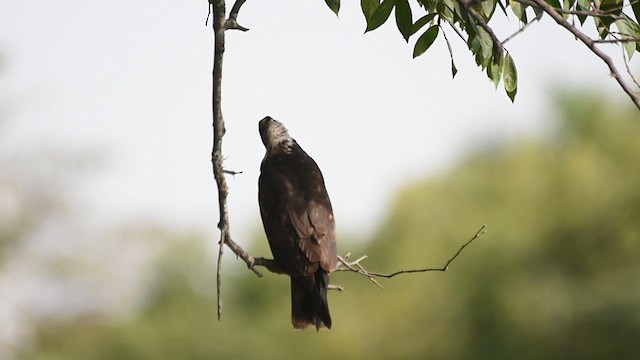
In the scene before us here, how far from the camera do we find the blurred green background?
83.0 ft

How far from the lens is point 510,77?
132 inches

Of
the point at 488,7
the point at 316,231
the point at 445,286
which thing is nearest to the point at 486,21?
the point at 488,7

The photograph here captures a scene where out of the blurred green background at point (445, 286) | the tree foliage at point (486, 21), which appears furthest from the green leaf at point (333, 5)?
the blurred green background at point (445, 286)

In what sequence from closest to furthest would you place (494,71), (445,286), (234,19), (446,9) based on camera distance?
(494,71) < (446,9) < (234,19) < (445,286)

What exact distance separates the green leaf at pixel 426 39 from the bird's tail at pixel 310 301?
4.80 feet

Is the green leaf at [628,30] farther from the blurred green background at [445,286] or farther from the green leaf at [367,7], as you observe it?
the blurred green background at [445,286]

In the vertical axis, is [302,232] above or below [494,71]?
below

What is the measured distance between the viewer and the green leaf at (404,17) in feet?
10.7

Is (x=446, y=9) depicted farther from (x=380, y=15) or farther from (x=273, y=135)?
(x=273, y=135)

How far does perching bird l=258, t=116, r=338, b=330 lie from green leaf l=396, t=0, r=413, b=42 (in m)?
1.53

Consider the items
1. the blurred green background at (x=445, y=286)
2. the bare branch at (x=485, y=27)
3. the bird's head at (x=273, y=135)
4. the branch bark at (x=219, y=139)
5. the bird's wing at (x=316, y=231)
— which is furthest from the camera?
the blurred green background at (x=445, y=286)

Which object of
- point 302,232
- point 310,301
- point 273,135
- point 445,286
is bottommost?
point 445,286

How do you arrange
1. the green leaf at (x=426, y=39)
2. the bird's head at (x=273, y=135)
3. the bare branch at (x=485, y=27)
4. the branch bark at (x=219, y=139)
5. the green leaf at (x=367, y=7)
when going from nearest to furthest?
the bare branch at (x=485, y=27) < the green leaf at (x=367, y=7) < the green leaf at (x=426, y=39) < the branch bark at (x=219, y=139) < the bird's head at (x=273, y=135)

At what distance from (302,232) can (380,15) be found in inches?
62.2
